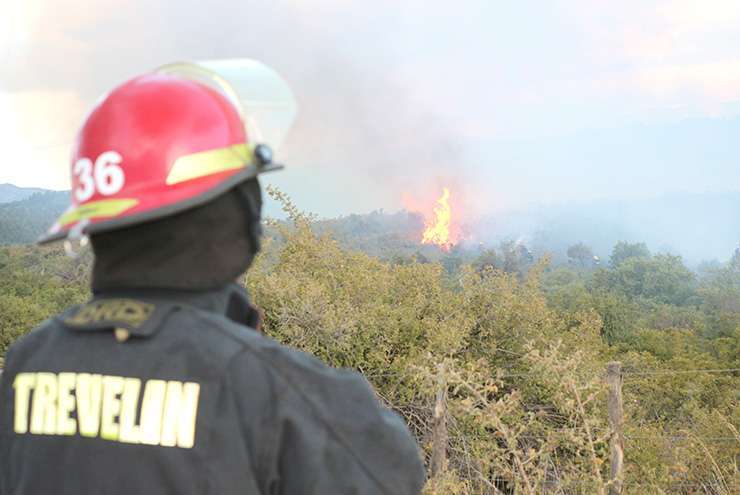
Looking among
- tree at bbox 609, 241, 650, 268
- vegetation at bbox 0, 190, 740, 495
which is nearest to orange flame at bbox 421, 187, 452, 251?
vegetation at bbox 0, 190, 740, 495

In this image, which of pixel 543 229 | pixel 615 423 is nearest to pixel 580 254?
pixel 543 229

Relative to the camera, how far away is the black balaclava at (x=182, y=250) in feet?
3.83

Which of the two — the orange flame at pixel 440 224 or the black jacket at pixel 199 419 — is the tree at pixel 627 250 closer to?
the orange flame at pixel 440 224

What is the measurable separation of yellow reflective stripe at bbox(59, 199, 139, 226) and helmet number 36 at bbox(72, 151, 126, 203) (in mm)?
15

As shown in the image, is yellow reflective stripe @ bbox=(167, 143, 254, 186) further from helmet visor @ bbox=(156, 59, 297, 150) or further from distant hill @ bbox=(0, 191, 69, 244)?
distant hill @ bbox=(0, 191, 69, 244)

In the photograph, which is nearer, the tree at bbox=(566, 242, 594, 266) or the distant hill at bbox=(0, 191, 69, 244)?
the distant hill at bbox=(0, 191, 69, 244)

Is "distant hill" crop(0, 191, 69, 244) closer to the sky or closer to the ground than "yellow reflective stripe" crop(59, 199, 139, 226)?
closer to the ground

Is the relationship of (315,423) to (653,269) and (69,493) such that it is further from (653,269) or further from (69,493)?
(653,269)

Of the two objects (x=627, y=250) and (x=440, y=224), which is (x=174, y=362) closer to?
(x=440, y=224)

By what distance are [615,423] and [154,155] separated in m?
6.22

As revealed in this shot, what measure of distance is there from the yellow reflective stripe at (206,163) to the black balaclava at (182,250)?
0.04 metres

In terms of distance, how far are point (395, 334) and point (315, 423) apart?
12.0 m

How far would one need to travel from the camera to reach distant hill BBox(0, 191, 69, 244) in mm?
110025

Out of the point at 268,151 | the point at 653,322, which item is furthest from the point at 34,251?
the point at 268,151
